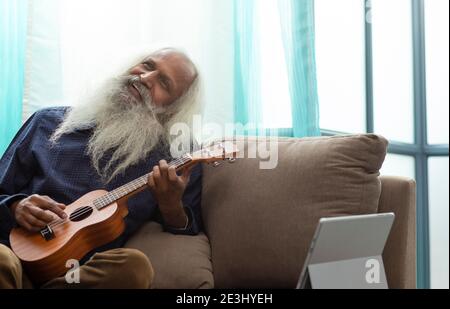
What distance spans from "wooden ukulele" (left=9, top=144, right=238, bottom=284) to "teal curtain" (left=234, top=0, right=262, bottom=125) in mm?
711

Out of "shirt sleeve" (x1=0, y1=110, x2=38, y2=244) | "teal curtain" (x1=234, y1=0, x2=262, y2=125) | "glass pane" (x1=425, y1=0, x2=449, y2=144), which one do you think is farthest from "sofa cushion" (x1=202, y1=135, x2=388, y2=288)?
"glass pane" (x1=425, y1=0, x2=449, y2=144)

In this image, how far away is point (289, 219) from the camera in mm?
1409

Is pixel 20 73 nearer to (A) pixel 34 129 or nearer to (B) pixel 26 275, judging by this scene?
(A) pixel 34 129

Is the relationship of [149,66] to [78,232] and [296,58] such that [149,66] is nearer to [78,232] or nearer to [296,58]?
[78,232]

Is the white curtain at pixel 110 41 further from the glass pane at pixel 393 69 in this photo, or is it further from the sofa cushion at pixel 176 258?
the glass pane at pixel 393 69

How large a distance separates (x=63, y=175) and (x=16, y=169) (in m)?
0.13

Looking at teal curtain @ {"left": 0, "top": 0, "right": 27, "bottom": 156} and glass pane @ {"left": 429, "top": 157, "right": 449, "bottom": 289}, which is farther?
glass pane @ {"left": 429, "top": 157, "right": 449, "bottom": 289}

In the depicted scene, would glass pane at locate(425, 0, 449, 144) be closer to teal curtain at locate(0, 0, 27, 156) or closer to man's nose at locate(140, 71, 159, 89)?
man's nose at locate(140, 71, 159, 89)

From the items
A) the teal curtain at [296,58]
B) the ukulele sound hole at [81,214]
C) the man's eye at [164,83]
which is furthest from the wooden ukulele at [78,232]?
the teal curtain at [296,58]

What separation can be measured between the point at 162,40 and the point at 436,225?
231cm

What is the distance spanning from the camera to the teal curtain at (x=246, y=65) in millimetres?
2221

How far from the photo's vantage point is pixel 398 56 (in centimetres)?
350

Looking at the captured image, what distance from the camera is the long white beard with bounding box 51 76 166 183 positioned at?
5.25 feet
